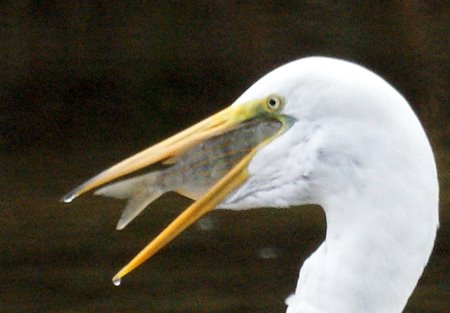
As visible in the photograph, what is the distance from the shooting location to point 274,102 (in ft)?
9.11

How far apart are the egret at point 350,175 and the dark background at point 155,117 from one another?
12.4 ft

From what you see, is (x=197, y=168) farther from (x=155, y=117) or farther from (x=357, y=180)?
(x=155, y=117)

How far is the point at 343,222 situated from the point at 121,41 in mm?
8769

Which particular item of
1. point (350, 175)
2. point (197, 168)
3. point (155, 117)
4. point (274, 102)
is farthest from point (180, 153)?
point (155, 117)

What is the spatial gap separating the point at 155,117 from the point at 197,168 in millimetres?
6889

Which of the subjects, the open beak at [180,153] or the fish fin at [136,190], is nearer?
the open beak at [180,153]

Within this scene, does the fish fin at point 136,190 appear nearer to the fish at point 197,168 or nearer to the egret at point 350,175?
the fish at point 197,168

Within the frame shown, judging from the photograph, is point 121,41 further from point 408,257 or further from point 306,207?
point 408,257

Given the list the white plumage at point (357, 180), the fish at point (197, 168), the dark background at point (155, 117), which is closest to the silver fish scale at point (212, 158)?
the fish at point (197, 168)

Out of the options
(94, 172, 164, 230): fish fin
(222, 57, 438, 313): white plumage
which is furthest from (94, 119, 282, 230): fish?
(222, 57, 438, 313): white plumage

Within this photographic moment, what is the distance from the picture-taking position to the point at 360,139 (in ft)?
8.75

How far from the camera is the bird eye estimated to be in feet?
9.07

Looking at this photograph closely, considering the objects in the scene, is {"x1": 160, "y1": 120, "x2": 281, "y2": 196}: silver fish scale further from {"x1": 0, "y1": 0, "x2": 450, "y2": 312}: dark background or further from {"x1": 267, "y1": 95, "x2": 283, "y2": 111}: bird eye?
{"x1": 0, "y1": 0, "x2": 450, "y2": 312}: dark background

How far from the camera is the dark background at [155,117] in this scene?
6.93m
